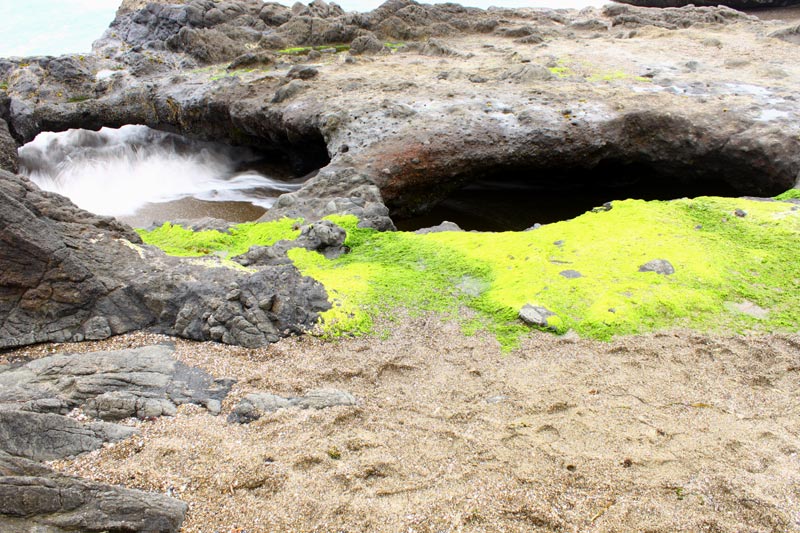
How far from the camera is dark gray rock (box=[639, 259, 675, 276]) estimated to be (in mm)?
6742

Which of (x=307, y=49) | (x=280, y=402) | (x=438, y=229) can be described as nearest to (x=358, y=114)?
(x=438, y=229)

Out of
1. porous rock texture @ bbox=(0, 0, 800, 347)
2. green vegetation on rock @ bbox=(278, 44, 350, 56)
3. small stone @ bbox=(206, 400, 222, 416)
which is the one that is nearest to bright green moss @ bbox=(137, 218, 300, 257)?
porous rock texture @ bbox=(0, 0, 800, 347)

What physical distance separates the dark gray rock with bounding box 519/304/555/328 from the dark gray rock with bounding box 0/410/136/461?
12.7 feet

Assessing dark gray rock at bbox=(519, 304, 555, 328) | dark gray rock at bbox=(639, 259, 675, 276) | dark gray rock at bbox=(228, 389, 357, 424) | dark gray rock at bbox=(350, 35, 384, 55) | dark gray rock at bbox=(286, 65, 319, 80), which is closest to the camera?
dark gray rock at bbox=(228, 389, 357, 424)

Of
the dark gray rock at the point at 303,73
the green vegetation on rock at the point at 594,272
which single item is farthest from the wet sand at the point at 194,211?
the green vegetation on rock at the point at 594,272

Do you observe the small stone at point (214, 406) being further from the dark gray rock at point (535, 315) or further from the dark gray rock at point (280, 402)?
the dark gray rock at point (535, 315)

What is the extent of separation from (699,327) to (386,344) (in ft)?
10.5

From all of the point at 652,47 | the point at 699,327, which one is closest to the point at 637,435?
the point at 699,327

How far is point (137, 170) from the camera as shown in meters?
14.6

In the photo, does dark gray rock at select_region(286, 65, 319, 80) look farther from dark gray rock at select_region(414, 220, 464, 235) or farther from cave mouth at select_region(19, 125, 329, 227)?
dark gray rock at select_region(414, 220, 464, 235)

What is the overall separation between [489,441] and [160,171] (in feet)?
42.1

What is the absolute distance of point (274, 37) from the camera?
16.8 m

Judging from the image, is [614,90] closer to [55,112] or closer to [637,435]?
[637,435]

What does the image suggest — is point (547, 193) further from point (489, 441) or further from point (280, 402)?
point (280, 402)
